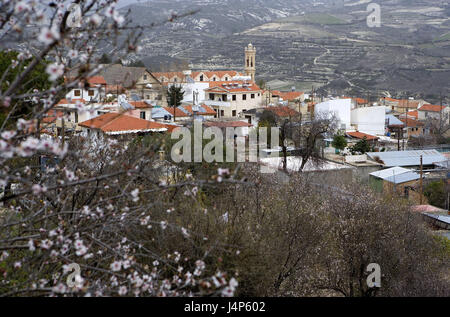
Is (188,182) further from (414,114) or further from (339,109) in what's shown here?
(414,114)

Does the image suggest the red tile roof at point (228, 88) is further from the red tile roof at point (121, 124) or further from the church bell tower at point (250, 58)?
the red tile roof at point (121, 124)

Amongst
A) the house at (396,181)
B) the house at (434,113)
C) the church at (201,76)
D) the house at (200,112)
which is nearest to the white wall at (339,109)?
the house at (200,112)

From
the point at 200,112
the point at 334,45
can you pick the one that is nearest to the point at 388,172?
the point at 200,112

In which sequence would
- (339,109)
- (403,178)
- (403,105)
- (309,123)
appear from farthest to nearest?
(403,105)
(339,109)
(309,123)
(403,178)

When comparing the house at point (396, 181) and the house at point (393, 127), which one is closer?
the house at point (396, 181)
